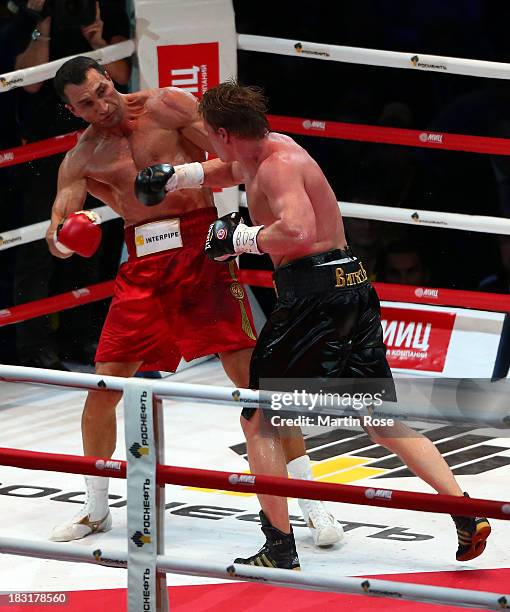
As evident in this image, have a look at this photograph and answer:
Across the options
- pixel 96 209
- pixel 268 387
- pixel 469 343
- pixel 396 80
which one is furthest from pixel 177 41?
pixel 268 387

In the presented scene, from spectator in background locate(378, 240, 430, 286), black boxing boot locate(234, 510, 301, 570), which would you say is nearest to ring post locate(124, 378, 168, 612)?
black boxing boot locate(234, 510, 301, 570)

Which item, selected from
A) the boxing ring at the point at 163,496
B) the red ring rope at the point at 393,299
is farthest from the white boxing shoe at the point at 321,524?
the red ring rope at the point at 393,299

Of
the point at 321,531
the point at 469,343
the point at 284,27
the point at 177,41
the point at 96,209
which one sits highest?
the point at 284,27

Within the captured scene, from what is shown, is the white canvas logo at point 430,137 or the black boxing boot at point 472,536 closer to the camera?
the black boxing boot at point 472,536

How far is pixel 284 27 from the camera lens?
6.64 m

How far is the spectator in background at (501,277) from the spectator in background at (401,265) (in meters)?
0.31

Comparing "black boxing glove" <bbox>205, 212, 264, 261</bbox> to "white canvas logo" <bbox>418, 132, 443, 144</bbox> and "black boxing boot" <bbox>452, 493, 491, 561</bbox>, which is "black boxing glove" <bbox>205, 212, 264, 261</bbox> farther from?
"white canvas logo" <bbox>418, 132, 443, 144</bbox>

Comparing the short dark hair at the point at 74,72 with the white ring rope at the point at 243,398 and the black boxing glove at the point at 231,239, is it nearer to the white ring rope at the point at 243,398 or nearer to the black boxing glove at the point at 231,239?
the black boxing glove at the point at 231,239

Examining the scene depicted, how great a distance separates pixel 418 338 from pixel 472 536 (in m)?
2.36

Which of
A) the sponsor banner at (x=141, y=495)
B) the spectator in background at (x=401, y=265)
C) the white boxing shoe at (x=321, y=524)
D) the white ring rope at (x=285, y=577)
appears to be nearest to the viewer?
the white ring rope at (x=285, y=577)

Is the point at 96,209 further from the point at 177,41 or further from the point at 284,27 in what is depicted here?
the point at 284,27

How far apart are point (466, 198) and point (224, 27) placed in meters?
1.49

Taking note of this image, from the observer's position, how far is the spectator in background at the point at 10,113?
558 cm

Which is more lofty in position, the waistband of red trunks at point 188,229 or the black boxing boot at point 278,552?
the waistband of red trunks at point 188,229
